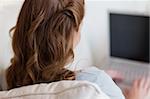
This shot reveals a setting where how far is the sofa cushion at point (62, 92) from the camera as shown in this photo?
2.35ft

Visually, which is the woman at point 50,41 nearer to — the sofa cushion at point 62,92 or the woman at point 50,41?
the woman at point 50,41

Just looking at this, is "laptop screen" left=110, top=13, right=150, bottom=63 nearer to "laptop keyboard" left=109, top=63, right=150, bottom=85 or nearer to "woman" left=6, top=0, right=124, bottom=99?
"laptop keyboard" left=109, top=63, right=150, bottom=85

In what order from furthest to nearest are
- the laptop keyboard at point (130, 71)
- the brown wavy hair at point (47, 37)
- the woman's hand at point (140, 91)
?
1. the laptop keyboard at point (130, 71)
2. the woman's hand at point (140, 91)
3. the brown wavy hair at point (47, 37)

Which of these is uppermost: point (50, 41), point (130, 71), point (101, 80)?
point (50, 41)

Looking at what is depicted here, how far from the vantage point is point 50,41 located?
93 centimetres

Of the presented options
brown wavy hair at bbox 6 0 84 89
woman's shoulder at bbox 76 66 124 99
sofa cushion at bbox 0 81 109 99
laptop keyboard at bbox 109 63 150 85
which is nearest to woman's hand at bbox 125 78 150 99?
woman's shoulder at bbox 76 66 124 99

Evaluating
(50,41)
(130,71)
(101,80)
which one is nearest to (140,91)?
(101,80)

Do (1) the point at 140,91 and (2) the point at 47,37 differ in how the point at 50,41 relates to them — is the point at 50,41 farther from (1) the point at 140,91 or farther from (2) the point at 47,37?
(1) the point at 140,91

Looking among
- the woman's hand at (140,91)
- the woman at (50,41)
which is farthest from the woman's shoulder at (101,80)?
the woman's hand at (140,91)

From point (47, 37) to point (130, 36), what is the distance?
1.19 m

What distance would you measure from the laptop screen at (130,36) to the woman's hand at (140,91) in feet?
2.43

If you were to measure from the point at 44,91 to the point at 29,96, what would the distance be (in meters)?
0.04

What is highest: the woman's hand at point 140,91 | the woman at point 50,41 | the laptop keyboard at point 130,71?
the woman at point 50,41

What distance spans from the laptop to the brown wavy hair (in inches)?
41.9
